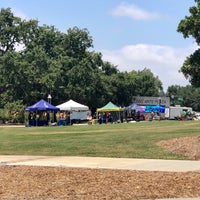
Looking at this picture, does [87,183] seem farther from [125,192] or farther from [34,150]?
[34,150]

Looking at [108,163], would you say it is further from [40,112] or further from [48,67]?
[48,67]

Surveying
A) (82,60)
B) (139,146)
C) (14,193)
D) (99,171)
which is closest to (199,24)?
(139,146)

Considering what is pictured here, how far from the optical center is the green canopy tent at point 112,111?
55750 mm

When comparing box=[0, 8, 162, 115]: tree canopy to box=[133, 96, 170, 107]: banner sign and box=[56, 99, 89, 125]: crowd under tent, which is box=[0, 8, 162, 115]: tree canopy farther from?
box=[56, 99, 89, 125]: crowd under tent

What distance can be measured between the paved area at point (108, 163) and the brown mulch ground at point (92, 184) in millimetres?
949

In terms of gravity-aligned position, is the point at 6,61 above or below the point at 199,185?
above

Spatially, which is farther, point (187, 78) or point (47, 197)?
point (187, 78)

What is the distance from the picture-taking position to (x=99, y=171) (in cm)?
1204

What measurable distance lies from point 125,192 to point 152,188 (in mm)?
675

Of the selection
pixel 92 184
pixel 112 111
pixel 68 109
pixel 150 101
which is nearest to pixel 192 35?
pixel 92 184

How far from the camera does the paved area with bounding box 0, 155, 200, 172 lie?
1270 cm

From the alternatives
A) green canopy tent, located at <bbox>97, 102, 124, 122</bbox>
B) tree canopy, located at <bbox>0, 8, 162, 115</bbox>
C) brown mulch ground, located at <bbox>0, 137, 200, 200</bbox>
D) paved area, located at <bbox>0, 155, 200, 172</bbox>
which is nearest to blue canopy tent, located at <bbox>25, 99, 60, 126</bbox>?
green canopy tent, located at <bbox>97, 102, 124, 122</bbox>

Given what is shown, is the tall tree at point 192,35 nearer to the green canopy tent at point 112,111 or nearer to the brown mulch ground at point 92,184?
the brown mulch ground at point 92,184

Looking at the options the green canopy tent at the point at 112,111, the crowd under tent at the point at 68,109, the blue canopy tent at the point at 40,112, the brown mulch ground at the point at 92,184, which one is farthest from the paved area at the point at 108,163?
the green canopy tent at the point at 112,111
